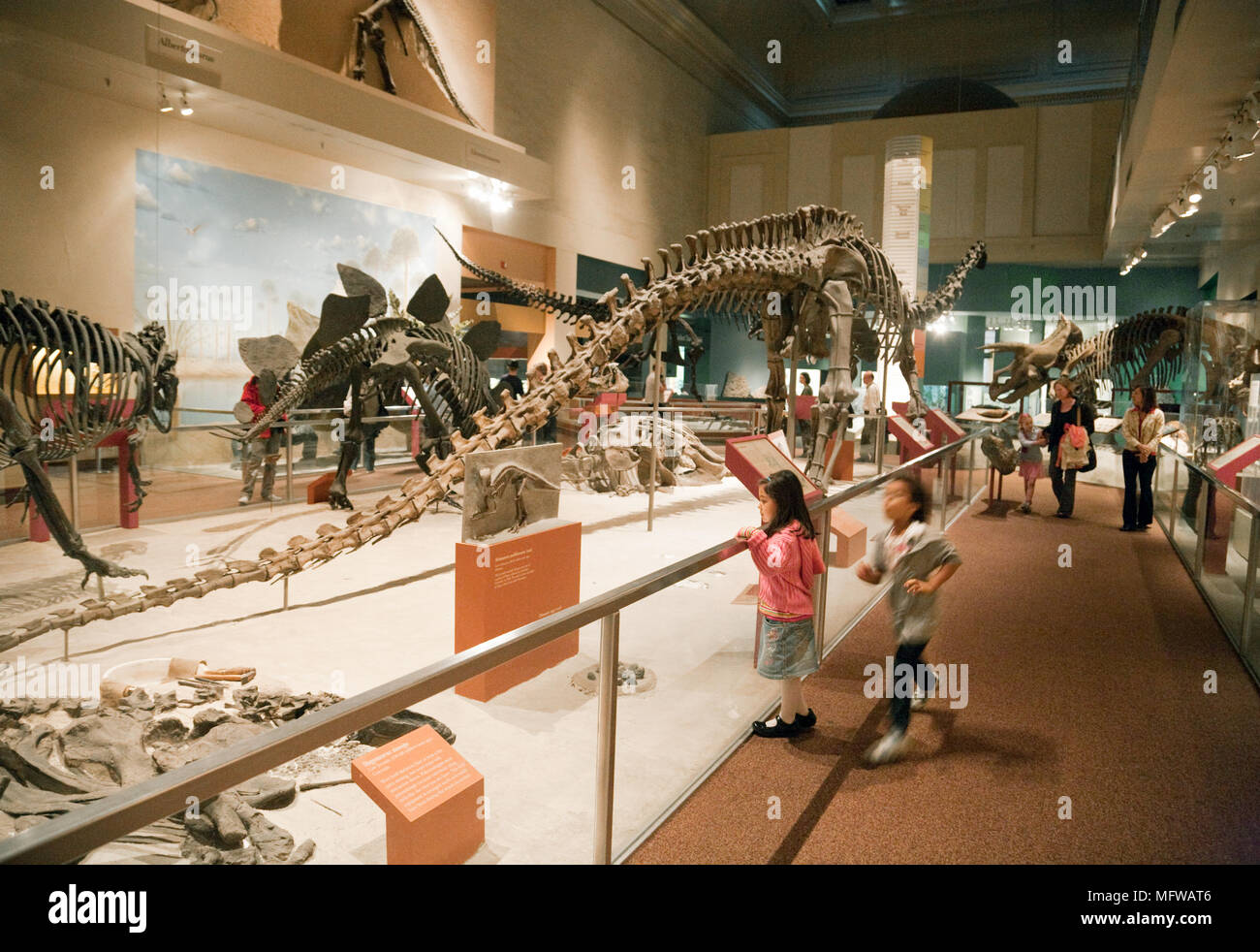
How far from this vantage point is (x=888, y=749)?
3543mm

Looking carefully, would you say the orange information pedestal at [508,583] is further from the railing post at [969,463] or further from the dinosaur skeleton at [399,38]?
the dinosaur skeleton at [399,38]

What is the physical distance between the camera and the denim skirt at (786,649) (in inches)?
138

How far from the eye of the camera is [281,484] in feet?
27.4

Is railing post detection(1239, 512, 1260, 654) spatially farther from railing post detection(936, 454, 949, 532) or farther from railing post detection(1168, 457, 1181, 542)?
railing post detection(936, 454, 949, 532)

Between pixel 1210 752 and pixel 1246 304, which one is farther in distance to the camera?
pixel 1246 304

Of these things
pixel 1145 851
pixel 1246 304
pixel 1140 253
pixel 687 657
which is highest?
pixel 1140 253

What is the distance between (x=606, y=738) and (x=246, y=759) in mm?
1280

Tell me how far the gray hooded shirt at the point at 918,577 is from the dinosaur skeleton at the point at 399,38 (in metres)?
9.04

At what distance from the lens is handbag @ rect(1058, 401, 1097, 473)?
29.8 feet

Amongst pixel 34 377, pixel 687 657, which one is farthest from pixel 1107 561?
pixel 34 377
